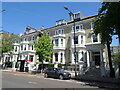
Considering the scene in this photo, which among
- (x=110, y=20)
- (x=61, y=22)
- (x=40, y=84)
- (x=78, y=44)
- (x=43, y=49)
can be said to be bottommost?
(x=40, y=84)

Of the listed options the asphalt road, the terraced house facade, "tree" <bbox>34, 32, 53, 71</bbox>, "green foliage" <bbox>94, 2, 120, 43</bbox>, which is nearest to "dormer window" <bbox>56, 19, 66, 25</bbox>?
the terraced house facade

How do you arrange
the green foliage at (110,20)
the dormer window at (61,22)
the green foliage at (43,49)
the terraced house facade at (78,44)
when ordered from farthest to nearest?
the dormer window at (61,22), the terraced house facade at (78,44), the green foliage at (43,49), the green foliage at (110,20)

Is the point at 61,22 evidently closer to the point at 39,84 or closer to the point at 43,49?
the point at 43,49

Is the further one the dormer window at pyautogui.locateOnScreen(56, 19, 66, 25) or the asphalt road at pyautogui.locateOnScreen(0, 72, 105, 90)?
the dormer window at pyautogui.locateOnScreen(56, 19, 66, 25)

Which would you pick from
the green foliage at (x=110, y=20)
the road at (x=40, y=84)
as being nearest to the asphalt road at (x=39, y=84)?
the road at (x=40, y=84)

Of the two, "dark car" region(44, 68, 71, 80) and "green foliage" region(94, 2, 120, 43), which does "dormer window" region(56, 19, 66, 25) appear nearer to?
"green foliage" region(94, 2, 120, 43)

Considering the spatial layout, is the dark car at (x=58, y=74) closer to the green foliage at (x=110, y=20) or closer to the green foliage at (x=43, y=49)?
the green foliage at (x=43, y=49)

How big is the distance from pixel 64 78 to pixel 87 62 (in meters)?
9.04

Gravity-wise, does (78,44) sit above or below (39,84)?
above

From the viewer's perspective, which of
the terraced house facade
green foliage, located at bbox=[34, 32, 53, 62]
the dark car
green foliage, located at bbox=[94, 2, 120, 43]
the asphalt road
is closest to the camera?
the asphalt road

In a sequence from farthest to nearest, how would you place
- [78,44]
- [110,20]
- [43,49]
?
[78,44]
[43,49]
[110,20]

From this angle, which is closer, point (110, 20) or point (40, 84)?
point (40, 84)

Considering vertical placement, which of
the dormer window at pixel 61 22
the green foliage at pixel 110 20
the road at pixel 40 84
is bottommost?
the road at pixel 40 84

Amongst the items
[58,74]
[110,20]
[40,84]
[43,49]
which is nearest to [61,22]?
[43,49]
